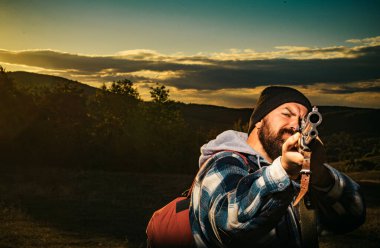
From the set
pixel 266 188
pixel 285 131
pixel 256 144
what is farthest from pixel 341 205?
pixel 266 188

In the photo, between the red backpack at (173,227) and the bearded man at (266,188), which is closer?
the bearded man at (266,188)

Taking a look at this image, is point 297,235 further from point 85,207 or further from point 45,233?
point 85,207

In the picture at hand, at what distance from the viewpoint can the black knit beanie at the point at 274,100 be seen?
3646 millimetres

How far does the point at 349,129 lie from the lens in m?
130

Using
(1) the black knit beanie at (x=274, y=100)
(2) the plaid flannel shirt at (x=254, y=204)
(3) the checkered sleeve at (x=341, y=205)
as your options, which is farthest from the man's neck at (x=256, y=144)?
(3) the checkered sleeve at (x=341, y=205)

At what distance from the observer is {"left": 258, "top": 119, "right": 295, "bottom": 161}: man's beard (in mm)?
3453

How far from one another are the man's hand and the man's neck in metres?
1.02

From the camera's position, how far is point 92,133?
57281 millimetres

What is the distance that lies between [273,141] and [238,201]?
107 cm

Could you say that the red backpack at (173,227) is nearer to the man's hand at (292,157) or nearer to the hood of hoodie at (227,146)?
the hood of hoodie at (227,146)

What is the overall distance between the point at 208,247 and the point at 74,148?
52.5m

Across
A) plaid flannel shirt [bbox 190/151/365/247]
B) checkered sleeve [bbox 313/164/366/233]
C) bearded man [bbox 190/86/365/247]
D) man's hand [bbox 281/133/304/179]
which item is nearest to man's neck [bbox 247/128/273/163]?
bearded man [bbox 190/86/365/247]

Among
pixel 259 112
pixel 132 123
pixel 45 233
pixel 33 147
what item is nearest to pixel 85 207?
pixel 45 233

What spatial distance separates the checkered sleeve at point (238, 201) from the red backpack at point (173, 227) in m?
0.16
